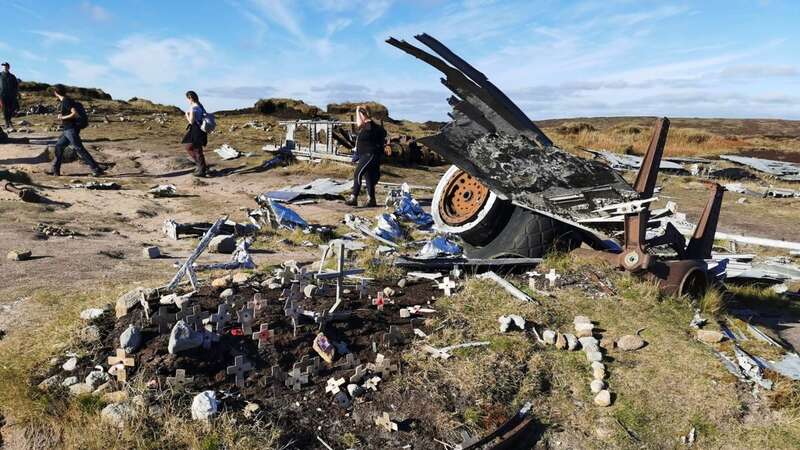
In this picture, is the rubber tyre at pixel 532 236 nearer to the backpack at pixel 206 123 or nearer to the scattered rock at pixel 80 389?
the scattered rock at pixel 80 389

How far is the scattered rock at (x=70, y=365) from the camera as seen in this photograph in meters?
3.25

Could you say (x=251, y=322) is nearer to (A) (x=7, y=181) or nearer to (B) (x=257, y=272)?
(B) (x=257, y=272)

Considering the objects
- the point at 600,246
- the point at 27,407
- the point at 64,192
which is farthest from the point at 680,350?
the point at 64,192

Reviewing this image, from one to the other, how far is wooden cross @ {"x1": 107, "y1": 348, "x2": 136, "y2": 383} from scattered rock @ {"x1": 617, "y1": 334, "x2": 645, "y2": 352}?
334 cm

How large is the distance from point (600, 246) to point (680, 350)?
6.42 ft

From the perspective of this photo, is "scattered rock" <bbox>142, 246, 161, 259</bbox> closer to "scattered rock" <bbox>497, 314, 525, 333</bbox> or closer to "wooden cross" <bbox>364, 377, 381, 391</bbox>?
"wooden cross" <bbox>364, 377, 381, 391</bbox>

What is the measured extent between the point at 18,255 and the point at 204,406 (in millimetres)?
4234

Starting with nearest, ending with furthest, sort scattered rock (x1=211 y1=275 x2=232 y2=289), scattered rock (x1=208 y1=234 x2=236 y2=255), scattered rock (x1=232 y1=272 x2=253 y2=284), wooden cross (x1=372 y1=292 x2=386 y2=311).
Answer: wooden cross (x1=372 y1=292 x2=386 y2=311) < scattered rock (x1=211 y1=275 x2=232 y2=289) < scattered rock (x1=232 y1=272 x2=253 y2=284) < scattered rock (x1=208 y1=234 x2=236 y2=255)

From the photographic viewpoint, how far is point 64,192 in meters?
9.62

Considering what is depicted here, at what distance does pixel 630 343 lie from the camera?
386 cm

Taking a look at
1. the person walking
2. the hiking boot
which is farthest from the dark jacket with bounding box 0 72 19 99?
the hiking boot

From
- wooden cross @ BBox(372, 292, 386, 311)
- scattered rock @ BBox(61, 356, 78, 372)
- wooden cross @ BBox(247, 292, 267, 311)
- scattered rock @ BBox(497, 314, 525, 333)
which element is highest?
wooden cross @ BBox(247, 292, 267, 311)

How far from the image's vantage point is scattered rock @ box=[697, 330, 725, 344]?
4047mm

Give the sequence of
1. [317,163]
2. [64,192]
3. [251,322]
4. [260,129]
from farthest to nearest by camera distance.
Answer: [260,129]
[317,163]
[64,192]
[251,322]
